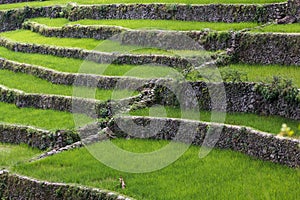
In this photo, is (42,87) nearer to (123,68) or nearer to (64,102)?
(64,102)

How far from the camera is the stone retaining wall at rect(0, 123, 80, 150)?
16.4 m

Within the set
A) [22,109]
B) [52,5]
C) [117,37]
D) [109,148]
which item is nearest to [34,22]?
[52,5]

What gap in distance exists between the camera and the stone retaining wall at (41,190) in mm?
12602

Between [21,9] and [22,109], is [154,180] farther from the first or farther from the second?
[21,9]

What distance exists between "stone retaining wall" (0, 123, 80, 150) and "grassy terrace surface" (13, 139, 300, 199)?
1295 millimetres

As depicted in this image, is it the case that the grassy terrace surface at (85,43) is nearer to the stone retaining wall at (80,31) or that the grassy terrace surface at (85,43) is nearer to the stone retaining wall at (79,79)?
the stone retaining wall at (80,31)

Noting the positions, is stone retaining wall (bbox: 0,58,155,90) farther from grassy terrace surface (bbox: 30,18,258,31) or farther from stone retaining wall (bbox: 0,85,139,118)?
grassy terrace surface (bbox: 30,18,258,31)

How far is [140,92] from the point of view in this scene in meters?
17.4

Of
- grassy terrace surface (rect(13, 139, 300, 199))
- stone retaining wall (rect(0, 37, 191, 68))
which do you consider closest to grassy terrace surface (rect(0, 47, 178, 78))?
stone retaining wall (rect(0, 37, 191, 68))

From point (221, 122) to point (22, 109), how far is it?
755 cm

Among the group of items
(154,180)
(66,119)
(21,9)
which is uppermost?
(154,180)

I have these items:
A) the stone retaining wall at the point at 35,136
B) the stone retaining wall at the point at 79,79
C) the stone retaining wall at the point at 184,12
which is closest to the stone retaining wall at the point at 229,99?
the stone retaining wall at the point at 79,79

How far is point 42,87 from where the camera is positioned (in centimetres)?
2075

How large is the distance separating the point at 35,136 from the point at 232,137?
18.5 ft
